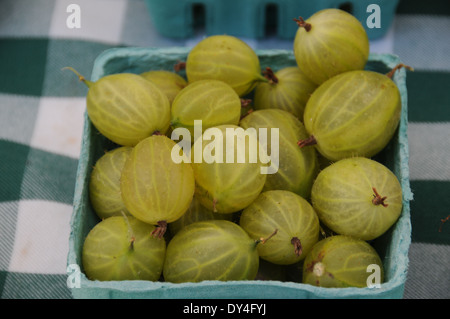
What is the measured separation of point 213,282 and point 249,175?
0.39 ft

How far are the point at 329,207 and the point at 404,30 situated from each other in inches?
24.0

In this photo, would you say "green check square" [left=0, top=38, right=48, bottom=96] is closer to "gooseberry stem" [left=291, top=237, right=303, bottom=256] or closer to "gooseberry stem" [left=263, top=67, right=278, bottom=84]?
"gooseberry stem" [left=263, top=67, right=278, bottom=84]

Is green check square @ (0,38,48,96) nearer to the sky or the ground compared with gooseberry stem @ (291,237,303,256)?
nearer to the sky

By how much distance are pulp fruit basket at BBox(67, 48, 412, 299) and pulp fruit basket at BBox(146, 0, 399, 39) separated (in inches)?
10.0

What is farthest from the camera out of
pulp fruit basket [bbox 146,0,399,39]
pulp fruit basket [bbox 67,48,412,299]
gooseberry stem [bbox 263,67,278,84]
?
pulp fruit basket [bbox 146,0,399,39]

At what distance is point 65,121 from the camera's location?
97 cm

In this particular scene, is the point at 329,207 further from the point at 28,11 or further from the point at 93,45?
the point at 28,11

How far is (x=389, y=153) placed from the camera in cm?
70

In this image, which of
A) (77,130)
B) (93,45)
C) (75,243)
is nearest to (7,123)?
(77,130)

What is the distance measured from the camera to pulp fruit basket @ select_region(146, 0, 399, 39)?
3.24ft

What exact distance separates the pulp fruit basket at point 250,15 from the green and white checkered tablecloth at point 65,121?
0.03 meters

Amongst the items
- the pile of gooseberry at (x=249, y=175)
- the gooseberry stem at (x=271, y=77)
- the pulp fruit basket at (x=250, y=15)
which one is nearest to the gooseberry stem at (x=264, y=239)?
the pile of gooseberry at (x=249, y=175)

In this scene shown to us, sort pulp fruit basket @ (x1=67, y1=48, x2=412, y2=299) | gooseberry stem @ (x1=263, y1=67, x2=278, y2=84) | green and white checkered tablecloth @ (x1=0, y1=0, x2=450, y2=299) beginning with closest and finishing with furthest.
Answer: pulp fruit basket @ (x1=67, y1=48, x2=412, y2=299) → gooseberry stem @ (x1=263, y1=67, x2=278, y2=84) → green and white checkered tablecloth @ (x1=0, y1=0, x2=450, y2=299)

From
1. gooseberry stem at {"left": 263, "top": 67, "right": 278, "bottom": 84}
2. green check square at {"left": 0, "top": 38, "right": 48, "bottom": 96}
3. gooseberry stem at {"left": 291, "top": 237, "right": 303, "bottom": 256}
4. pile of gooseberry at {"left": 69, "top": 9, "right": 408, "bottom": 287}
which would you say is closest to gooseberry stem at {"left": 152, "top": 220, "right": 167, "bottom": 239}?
pile of gooseberry at {"left": 69, "top": 9, "right": 408, "bottom": 287}
